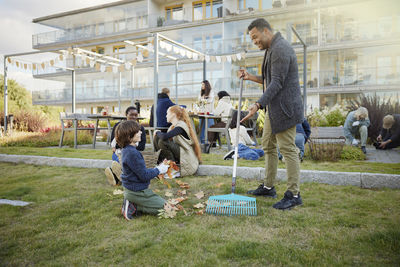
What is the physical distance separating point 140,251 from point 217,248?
576 millimetres

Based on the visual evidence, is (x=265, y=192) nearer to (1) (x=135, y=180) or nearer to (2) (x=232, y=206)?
(2) (x=232, y=206)

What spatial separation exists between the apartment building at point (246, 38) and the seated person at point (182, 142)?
11.2m

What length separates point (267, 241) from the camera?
2293 mm

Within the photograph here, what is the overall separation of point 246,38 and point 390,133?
1612 centimetres

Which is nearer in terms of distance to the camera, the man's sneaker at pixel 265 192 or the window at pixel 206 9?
the man's sneaker at pixel 265 192

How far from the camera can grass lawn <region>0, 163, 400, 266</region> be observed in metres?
2.04

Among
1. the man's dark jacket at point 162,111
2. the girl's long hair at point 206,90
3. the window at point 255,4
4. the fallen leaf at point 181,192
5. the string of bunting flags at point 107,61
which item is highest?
the window at point 255,4

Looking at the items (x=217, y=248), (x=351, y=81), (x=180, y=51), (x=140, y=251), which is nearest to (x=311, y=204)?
(x=217, y=248)

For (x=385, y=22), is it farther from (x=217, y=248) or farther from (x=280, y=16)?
(x=217, y=248)

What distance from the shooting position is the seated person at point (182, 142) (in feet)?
15.5

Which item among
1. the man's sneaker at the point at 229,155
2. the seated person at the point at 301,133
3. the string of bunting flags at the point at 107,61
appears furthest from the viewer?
the string of bunting flags at the point at 107,61

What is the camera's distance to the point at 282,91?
10.5 ft

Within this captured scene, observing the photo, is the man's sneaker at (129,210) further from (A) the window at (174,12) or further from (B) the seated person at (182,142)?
(A) the window at (174,12)

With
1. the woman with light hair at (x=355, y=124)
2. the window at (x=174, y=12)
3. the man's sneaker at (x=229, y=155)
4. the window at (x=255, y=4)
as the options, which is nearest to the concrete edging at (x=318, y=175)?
the man's sneaker at (x=229, y=155)
